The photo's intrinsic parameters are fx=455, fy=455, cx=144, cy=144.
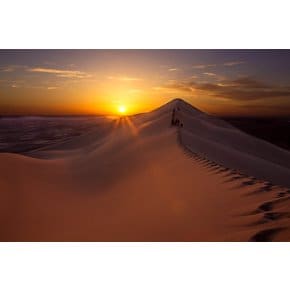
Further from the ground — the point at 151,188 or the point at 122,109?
the point at 122,109

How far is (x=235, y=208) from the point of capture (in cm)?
399

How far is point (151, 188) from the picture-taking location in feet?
15.2

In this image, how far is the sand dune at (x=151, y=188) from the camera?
4.02 meters

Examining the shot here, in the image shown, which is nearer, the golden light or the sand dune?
the sand dune

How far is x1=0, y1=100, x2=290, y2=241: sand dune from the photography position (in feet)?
13.2

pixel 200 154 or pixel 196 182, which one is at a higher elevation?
pixel 200 154

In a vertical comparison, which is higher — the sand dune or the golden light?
the golden light

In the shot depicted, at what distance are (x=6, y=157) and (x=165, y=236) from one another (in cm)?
186

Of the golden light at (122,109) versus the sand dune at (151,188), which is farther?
the golden light at (122,109)

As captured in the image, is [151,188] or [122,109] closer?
[151,188]

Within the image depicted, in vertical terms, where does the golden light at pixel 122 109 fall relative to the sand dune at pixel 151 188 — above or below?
above

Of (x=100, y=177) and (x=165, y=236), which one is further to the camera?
(x=100, y=177)
